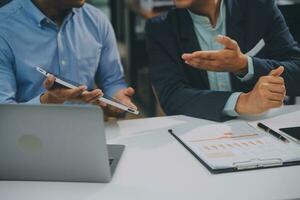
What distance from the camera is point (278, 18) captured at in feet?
5.78

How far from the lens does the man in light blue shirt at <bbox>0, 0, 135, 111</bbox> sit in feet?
5.40

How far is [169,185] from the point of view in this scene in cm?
100

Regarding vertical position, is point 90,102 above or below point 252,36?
below

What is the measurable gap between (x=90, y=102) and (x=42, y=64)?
1.55 ft

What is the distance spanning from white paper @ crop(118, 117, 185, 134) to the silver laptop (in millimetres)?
309

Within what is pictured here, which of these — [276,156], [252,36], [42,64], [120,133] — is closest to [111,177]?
[120,133]

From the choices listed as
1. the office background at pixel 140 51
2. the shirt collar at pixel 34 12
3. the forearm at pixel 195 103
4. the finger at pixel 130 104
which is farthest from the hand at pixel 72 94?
the office background at pixel 140 51

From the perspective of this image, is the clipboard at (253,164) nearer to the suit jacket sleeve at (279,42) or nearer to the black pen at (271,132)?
the black pen at (271,132)

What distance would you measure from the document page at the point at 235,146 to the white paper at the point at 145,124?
0.35ft

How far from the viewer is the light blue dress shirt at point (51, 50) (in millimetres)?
1646

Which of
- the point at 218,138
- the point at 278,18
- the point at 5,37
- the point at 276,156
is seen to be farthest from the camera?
the point at 278,18

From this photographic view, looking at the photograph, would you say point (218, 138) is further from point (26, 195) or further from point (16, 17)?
point (16, 17)

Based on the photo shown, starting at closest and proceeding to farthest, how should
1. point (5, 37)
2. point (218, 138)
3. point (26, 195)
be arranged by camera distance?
1. point (26, 195)
2. point (218, 138)
3. point (5, 37)

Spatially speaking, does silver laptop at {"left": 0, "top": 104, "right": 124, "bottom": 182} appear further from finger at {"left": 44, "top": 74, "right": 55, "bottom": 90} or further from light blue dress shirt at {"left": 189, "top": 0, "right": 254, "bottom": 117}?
light blue dress shirt at {"left": 189, "top": 0, "right": 254, "bottom": 117}
